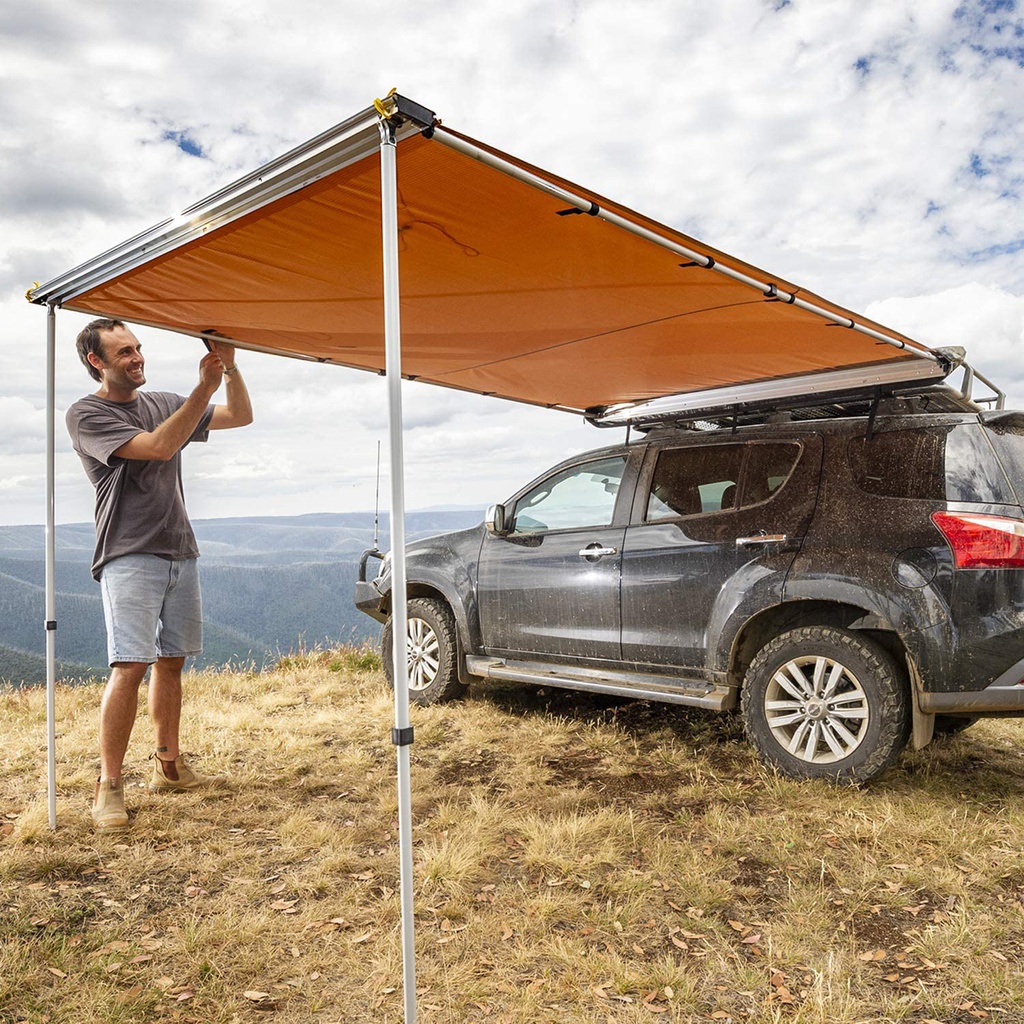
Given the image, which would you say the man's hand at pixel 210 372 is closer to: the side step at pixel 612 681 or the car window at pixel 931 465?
the side step at pixel 612 681

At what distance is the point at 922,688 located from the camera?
→ 3.93 m

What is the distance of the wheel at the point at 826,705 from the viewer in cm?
405

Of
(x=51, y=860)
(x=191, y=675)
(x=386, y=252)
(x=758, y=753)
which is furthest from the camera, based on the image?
(x=191, y=675)

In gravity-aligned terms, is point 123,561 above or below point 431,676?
above

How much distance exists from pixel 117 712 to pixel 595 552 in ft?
A: 9.39

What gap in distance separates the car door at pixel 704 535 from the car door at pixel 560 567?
6.6 inches

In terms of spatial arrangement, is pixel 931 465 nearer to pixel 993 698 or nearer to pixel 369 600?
pixel 993 698

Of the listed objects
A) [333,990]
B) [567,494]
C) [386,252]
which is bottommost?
[333,990]

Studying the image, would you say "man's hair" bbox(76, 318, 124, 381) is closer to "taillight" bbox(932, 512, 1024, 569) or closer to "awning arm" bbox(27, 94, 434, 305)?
"awning arm" bbox(27, 94, 434, 305)

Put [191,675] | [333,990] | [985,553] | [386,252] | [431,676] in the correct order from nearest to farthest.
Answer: [386,252] → [333,990] → [985,553] → [431,676] → [191,675]

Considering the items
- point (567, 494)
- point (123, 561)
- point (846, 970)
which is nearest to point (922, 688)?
point (846, 970)

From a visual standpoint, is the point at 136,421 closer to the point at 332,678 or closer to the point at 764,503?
the point at 764,503

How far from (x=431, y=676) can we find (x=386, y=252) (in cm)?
427

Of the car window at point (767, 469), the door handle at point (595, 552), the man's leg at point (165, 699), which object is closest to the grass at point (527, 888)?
the man's leg at point (165, 699)
